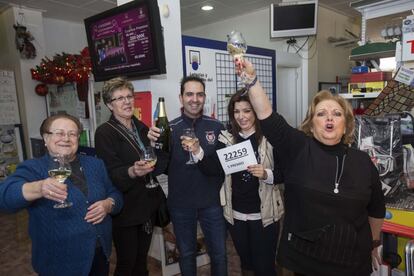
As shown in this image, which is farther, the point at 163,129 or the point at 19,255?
the point at 19,255

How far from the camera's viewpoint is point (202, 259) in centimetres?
275

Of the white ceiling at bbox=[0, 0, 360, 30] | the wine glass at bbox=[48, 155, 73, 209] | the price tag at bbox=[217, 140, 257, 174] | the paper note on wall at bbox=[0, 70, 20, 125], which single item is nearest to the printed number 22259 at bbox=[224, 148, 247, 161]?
the price tag at bbox=[217, 140, 257, 174]

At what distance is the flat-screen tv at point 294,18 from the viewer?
4.43 metres

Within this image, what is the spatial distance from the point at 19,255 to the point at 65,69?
7.39ft

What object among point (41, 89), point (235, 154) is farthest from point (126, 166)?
point (41, 89)

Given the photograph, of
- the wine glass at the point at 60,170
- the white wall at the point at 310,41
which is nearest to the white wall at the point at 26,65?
the white wall at the point at 310,41

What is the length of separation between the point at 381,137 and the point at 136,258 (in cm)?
169

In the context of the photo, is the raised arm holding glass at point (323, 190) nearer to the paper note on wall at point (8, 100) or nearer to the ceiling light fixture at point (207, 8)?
the ceiling light fixture at point (207, 8)

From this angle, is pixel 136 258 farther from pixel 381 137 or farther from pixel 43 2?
pixel 43 2

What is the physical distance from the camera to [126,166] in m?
1.67

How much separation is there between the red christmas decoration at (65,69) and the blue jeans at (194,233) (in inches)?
96.7

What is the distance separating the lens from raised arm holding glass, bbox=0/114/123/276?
4.39ft

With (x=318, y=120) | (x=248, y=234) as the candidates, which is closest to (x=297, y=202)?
(x=318, y=120)

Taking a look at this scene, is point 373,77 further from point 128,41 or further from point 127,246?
point 127,246
